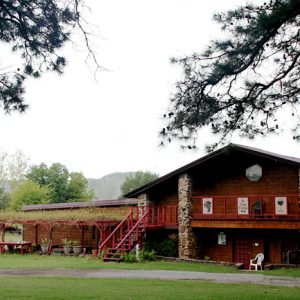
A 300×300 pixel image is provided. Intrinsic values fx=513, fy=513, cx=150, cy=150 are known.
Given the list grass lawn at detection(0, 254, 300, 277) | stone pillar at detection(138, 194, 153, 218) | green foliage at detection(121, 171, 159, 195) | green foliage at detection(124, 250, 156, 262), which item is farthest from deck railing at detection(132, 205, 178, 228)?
green foliage at detection(121, 171, 159, 195)

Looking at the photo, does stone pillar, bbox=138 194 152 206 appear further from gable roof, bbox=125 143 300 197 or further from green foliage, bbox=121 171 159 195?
green foliage, bbox=121 171 159 195

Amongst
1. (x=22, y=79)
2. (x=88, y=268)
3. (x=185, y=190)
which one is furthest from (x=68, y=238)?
(x=22, y=79)

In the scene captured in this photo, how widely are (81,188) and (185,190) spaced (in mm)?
38190

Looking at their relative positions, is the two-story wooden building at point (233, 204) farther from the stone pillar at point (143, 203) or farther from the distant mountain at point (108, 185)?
the distant mountain at point (108, 185)

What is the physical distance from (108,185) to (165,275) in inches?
5892

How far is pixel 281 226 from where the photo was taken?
22156mm

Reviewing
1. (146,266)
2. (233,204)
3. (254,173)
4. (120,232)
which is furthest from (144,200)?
(146,266)

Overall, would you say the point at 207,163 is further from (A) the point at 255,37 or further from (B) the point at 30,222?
(A) the point at 255,37

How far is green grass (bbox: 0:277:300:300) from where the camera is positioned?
474 inches

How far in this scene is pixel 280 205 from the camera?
23000mm

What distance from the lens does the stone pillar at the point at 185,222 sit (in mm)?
25297

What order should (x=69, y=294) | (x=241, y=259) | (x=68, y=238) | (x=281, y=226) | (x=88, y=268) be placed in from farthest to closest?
1. (x=68, y=238)
2. (x=241, y=259)
3. (x=281, y=226)
4. (x=88, y=268)
5. (x=69, y=294)

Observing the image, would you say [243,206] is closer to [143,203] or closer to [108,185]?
[143,203]

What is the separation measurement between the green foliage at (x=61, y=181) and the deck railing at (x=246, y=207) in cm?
3687
